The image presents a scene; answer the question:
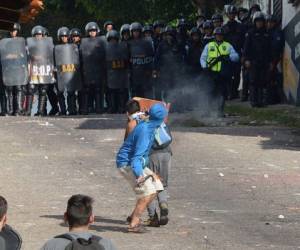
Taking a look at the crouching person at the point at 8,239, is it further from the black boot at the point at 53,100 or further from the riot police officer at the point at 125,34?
the riot police officer at the point at 125,34

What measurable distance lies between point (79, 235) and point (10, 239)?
0.38 metres

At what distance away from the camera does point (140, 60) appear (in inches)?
1023

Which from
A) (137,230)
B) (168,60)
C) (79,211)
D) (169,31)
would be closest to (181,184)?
(137,230)

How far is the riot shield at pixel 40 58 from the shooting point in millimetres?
25578

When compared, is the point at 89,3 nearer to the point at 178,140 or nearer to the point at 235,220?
the point at 178,140

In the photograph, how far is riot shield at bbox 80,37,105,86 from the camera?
2586 cm

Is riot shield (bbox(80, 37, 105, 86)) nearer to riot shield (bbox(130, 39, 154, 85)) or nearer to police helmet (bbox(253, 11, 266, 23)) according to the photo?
riot shield (bbox(130, 39, 154, 85))

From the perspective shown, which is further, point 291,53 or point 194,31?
point 194,31

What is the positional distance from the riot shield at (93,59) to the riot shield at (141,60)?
0.70 metres

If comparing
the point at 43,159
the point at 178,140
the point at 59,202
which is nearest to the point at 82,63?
Result: the point at 178,140

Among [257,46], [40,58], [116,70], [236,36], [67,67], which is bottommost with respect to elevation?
[116,70]

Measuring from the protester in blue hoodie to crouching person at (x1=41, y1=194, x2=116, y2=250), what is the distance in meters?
4.23

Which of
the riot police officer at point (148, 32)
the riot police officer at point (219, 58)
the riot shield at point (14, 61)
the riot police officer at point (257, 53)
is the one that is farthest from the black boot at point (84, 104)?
→ the riot police officer at point (219, 58)

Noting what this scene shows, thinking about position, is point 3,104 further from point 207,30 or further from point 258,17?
point 258,17
